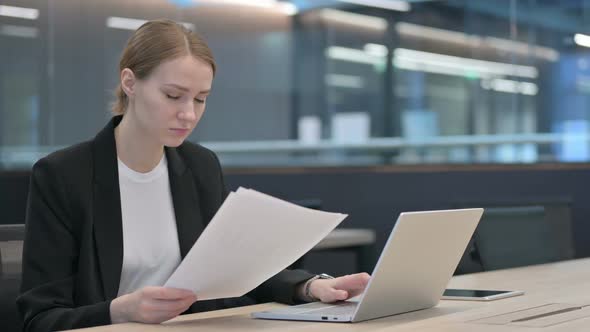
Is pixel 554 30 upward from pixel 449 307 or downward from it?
upward

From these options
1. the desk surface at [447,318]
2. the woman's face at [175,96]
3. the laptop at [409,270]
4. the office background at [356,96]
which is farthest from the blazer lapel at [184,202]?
the office background at [356,96]

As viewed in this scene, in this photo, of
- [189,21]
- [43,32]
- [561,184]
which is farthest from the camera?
[189,21]

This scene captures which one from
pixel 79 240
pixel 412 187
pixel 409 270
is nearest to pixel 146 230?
pixel 79 240

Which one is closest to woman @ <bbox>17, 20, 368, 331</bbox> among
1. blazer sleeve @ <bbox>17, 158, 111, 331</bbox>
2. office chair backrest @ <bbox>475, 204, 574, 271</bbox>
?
blazer sleeve @ <bbox>17, 158, 111, 331</bbox>

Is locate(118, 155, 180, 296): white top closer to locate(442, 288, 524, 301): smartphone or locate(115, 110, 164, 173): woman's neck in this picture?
locate(115, 110, 164, 173): woman's neck

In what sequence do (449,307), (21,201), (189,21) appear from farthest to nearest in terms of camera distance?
1. (189,21)
2. (21,201)
3. (449,307)

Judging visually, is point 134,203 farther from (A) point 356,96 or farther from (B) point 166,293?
(A) point 356,96

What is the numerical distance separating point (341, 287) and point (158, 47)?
2.14ft

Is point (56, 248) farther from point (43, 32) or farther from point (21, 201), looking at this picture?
point (43, 32)

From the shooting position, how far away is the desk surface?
162 cm

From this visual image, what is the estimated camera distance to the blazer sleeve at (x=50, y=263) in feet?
Answer: 5.87

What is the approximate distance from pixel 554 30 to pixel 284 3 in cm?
232

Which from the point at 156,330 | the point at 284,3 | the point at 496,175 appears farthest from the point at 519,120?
the point at 156,330

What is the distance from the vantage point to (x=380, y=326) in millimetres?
1643
